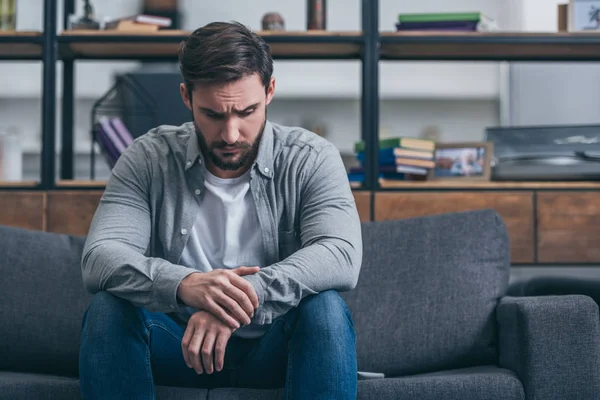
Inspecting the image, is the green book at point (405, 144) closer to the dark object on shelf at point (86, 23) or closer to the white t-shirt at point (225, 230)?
the white t-shirt at point (225, 230)

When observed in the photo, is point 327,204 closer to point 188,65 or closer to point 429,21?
point 188,65

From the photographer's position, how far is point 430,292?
1979mm

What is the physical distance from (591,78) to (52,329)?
7.72 ft

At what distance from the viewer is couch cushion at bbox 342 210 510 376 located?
6.34 feet

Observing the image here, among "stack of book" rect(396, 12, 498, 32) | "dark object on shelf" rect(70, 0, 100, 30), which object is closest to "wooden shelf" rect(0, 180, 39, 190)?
"dark object on shelf" rect(70, 0, 100, 30)

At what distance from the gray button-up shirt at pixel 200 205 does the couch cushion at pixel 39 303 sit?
368 millimetres

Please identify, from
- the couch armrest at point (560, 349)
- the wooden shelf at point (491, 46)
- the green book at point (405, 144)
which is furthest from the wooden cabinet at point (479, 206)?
the couch armrest at point (560, 349)

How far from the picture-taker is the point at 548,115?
3195 mm

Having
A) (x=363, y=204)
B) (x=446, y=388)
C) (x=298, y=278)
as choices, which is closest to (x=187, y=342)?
(x=298, y=278)

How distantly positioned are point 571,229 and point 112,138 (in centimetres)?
161

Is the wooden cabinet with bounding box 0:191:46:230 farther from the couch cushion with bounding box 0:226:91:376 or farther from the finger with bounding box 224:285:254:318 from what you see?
the finger with bounding box 224:285:254:318

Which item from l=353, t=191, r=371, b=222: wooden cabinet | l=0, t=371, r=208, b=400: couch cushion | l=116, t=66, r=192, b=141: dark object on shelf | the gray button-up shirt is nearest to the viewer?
the gray button-up shirt

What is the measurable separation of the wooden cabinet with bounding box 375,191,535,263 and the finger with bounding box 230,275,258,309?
1122mm

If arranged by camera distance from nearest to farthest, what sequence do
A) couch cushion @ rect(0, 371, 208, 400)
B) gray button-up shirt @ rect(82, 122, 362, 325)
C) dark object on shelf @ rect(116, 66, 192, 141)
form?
1. gray button-up shirt @ rect(82, 122, 362, 325)
2. couch cushion @ rect(0, 371, 208, 400)
3. dark object on shelf @ rect(116, 66, 192, 141)
